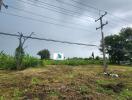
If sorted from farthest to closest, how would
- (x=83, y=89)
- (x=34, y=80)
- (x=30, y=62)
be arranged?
(x=30, y=62)
(x=34, y=80)
(x=83, y=89)

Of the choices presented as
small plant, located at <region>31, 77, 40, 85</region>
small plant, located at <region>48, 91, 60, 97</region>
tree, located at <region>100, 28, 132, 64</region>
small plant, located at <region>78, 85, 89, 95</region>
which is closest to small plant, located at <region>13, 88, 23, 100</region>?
small plant, located at <region>48, 91, 60, 97</region>

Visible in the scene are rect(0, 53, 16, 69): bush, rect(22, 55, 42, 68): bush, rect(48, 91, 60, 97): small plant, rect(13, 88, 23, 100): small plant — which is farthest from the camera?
rect(22, 55, 42, 68): bush

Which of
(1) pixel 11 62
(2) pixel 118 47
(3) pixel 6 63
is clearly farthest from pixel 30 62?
(2) pixel 118 47

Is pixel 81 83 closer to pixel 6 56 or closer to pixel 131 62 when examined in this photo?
pixel 6 56

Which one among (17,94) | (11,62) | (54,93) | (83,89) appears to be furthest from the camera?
(11,62)

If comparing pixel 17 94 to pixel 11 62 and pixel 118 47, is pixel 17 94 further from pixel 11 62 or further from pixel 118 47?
pixel 118 47

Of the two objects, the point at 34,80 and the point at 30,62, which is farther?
the point at 30,62

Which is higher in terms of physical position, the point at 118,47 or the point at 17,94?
the point at 118,47

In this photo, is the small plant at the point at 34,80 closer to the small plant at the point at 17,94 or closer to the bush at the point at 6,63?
the small plant at the point at 17,94

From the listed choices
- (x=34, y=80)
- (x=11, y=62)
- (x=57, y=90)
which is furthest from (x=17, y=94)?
(x=11, y=62)

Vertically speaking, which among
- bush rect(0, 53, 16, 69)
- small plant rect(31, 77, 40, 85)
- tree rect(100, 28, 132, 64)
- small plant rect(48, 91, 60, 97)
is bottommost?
small plant rect(48, 91, 60, 97)

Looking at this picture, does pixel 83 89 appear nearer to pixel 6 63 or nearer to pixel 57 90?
pixel 57 90

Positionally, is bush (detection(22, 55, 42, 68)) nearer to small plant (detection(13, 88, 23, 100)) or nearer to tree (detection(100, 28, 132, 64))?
small plant (detection(13, 88, 23, 100))

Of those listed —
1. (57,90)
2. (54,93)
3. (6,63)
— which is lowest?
(54,93)
